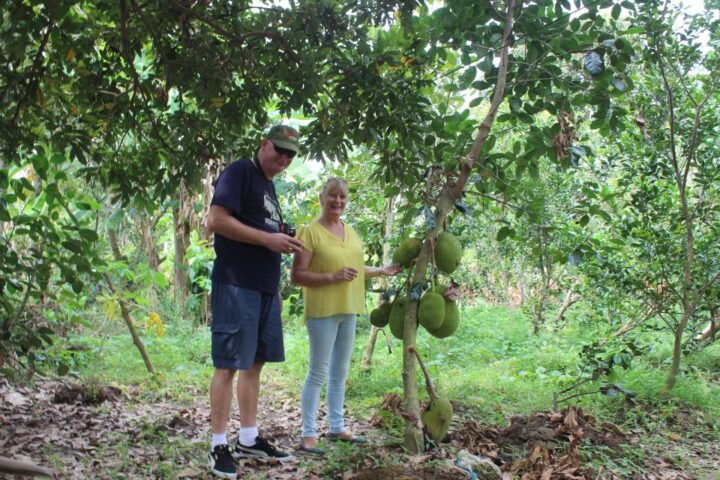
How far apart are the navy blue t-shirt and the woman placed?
263 mm

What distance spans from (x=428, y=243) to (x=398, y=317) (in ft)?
1.47

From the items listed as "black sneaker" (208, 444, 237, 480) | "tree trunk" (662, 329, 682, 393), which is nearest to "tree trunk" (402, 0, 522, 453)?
"black sneaker" (208, 444, 237, 480)

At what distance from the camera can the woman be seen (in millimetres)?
3471

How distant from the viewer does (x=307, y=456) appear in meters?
3.41

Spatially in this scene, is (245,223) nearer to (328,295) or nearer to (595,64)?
(328,295)

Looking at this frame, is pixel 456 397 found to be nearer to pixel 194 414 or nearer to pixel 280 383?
pixel 280 383

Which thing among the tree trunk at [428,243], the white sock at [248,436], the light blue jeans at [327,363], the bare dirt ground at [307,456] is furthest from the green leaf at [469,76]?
the white sock at [248,436]

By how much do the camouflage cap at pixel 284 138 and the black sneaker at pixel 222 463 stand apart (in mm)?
1518

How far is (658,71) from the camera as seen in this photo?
4680mm

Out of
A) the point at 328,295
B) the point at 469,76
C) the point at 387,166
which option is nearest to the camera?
the point at 469,76

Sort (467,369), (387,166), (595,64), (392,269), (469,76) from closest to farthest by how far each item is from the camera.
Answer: (595,64), (469,76), (392,269), (387,166), (467,369)

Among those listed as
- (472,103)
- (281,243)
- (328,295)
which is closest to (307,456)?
(328,295)

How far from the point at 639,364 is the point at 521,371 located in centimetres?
115

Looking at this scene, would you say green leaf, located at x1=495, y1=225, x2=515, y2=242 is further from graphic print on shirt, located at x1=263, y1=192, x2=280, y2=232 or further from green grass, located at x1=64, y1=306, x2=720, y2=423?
green grass, located at x1=64, y1=306, x2=720, y2=423
